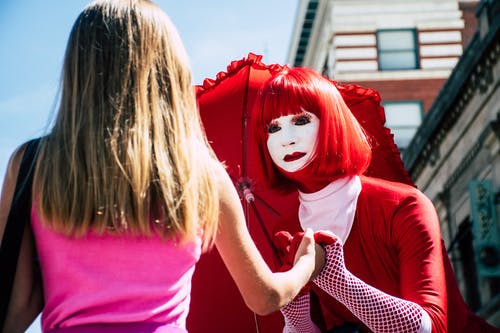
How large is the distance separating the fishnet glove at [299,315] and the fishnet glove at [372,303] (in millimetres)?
246

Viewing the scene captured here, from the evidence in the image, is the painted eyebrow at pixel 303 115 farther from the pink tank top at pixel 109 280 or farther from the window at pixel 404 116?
the window at pixel 404 116

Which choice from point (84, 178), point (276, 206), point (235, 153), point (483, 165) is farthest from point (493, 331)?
point (483, 165)

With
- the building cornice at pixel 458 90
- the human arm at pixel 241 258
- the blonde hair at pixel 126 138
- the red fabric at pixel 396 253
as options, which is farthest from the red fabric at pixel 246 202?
the building cornice at pixel 458 90

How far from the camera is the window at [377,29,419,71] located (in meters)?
32.7

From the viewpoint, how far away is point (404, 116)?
1281 inches

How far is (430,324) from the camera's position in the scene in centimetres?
388

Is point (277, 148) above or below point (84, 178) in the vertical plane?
below

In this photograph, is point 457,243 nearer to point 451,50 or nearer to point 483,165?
point 483,165

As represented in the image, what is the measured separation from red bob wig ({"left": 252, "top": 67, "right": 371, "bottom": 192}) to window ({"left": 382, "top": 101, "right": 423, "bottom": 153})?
2789 cm

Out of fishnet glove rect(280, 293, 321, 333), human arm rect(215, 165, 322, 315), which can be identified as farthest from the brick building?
human arm rect(215, 165, 322, 315)

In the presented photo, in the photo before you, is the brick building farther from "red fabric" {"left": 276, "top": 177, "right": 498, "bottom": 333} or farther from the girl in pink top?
the girl in pink top

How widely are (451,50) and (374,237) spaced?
3003 cm

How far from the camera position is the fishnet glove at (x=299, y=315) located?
411 cm

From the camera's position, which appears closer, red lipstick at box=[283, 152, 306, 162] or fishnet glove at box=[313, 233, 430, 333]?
fishnet glove at box=[313, 233, 430, 333]
